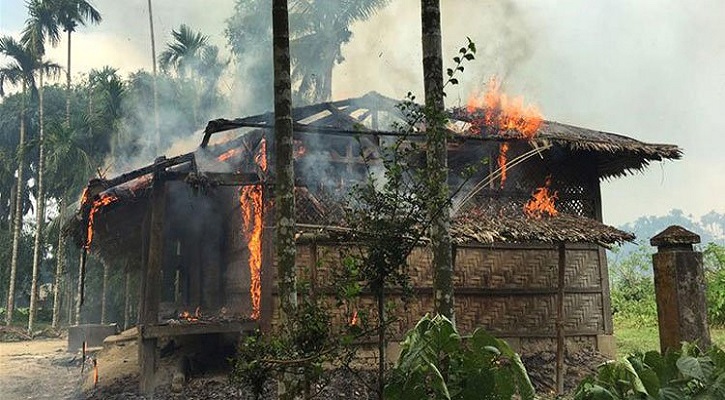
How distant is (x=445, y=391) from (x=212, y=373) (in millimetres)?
9981

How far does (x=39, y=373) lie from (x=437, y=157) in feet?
48.1

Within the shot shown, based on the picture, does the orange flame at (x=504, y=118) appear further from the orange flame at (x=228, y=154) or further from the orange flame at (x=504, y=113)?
the orange flame at (x=228, y=154)

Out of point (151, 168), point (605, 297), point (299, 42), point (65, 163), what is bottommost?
point (605, 297)

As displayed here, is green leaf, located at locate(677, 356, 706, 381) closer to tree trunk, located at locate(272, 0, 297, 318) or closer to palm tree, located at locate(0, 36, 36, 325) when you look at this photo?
tree trunk, located at locate(272, 0, 297, 318)

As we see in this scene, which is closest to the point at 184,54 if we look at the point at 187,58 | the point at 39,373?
the point at 187,58

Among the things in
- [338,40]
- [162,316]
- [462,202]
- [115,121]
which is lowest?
[162,316]

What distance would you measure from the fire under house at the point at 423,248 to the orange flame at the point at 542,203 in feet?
0.41

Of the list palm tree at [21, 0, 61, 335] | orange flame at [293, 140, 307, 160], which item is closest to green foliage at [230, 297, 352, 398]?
orange flame at [293, 140, 307, 160]

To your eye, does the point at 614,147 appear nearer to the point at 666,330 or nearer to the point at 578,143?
the point at 578,143

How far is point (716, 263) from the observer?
19.8 meters

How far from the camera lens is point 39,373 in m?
16.0

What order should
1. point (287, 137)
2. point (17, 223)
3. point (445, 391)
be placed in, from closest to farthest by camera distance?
point (445, 391), point (287, 137), point (17, 223)

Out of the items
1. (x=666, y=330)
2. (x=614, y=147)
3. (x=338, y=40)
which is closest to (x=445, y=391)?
(x=666, y=330)

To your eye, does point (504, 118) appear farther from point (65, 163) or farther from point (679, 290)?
point (65, 163)
